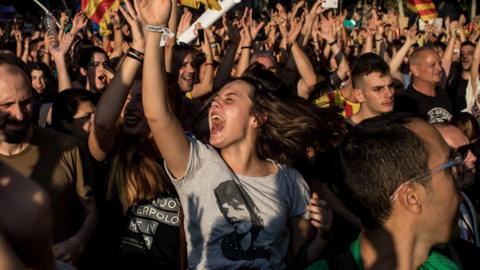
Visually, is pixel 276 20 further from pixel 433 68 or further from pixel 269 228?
pixel 269 228

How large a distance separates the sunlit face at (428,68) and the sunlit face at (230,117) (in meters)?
4.04

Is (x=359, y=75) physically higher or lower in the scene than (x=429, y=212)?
lower

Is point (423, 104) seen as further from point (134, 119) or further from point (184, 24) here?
point (134, 119)

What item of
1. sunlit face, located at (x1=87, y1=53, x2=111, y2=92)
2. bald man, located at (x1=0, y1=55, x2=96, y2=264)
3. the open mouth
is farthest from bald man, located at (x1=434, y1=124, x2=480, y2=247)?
sunlit face, located at (x1=87, y1=53, x2=111, y2=92)

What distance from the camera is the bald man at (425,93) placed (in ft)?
21.8

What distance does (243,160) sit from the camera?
3.17 m

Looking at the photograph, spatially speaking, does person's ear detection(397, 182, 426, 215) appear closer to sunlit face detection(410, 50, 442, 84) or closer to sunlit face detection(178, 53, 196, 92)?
sunlit face detection(178, 53, 196, 92)

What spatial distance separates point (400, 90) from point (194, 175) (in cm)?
492

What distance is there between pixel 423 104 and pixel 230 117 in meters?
4.00

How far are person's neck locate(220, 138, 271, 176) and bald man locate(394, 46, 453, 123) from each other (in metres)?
3.74

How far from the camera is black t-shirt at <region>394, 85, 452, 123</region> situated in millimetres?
6574

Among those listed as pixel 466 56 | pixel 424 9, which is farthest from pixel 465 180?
pixel 424 9

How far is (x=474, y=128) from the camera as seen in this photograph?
15.4 ft

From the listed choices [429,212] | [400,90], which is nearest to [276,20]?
[400,90]
